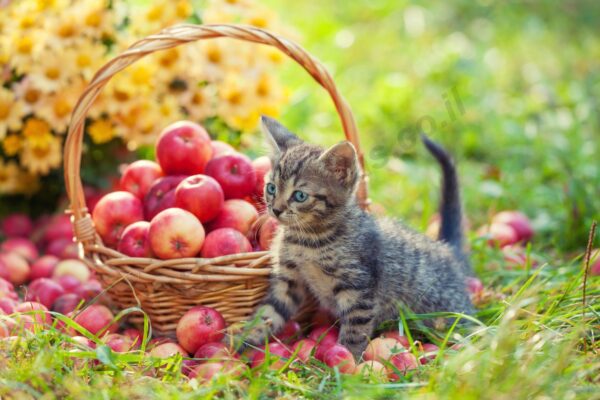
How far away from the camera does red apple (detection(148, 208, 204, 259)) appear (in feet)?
9.21

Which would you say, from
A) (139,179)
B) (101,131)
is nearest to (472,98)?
(101,131)

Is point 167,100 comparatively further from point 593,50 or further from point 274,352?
point 593,50

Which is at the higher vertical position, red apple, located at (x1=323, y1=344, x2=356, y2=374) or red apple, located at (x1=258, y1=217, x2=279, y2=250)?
red apple, located at (x1=258, y1=217, x2=279, y2=250)

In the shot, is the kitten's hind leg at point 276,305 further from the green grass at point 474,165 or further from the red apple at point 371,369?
the red apple at point 371,369

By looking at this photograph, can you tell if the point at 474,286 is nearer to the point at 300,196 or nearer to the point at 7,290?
the point at 300,196

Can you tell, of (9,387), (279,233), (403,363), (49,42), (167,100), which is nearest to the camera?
(9,387)

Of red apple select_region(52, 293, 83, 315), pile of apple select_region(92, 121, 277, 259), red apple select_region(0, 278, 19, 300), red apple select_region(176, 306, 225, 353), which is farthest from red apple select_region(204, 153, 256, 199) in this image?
red apple select_region(0, 278, 19, 300)

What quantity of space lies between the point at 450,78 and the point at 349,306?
3.97 m

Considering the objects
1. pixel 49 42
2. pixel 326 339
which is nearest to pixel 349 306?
pixel 326 339

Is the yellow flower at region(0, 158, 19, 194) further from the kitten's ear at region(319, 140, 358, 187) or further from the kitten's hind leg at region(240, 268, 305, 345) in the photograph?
the kitten's ear at region(319, 140, 358, 187)

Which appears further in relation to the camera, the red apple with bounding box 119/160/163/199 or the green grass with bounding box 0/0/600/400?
the red apple with bounding box 119/160/163/199

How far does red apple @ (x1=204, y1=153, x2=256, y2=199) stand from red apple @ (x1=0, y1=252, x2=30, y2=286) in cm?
115

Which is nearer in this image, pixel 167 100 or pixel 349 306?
pixel 349 306

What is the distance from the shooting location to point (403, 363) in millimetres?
2600
